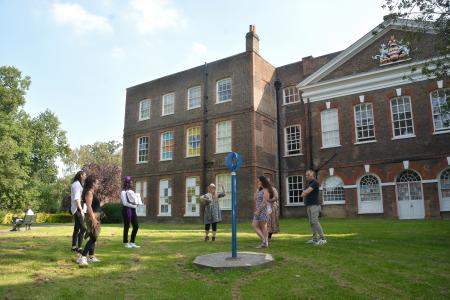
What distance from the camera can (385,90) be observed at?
21625 millimetres

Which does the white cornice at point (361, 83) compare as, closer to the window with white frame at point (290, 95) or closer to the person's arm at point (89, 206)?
the window with white frame at point (290, 95)

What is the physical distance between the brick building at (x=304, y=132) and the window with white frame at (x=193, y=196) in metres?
0.09

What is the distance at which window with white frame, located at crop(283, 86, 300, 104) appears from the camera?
26.0 meters

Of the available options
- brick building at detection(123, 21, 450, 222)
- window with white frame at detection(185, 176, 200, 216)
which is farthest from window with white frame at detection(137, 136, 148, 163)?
window with white frame at detection(185, 176, 200, 216)

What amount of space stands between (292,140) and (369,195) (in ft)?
21.3

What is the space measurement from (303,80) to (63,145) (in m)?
32.5

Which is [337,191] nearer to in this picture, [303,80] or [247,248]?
[303,80]

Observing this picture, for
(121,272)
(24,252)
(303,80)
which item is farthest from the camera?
(303,80)

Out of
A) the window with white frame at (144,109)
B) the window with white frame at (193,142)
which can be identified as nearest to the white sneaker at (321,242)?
the window with white frame at (193,142)

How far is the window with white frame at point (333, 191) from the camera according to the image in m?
22.2

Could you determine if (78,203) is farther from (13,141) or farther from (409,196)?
(13,141)

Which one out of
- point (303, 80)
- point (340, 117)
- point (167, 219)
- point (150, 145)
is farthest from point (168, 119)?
point (340, 117)

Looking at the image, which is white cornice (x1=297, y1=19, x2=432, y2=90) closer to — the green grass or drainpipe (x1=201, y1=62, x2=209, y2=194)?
drainpipe (x1=201, y1=62, x2=209, y2=194)

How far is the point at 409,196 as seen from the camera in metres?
20.2
